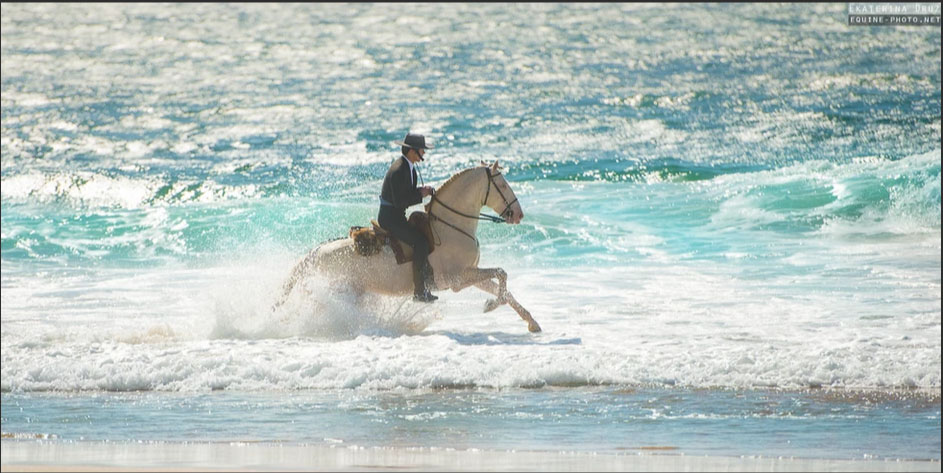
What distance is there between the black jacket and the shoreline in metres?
4.10

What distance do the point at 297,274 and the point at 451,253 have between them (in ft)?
4.95

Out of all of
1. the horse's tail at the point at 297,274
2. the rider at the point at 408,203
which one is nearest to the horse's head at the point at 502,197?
the rider at the point at 408,203

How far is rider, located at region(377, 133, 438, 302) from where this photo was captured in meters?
10.2

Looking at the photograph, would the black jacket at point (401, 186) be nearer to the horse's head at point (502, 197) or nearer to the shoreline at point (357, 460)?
the horse's head at point (502, 197)

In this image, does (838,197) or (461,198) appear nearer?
(461,198)

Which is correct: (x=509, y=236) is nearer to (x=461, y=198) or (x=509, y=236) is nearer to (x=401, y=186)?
(x=461, y=198)

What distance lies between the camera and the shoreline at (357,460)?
5.78 meters

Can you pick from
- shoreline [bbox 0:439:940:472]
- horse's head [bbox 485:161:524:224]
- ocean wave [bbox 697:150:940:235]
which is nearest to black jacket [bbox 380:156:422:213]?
horse's head [bbox 485:161:524:224]

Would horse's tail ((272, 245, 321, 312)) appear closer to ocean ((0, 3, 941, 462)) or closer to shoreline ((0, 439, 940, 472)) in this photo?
ocean ((0, 3, 941, 462))

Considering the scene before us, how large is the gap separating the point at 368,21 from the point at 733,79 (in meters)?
21.3

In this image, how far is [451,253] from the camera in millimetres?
10727

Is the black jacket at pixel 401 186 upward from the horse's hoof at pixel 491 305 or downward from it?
upward

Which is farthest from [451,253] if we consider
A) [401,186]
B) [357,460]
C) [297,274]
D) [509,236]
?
[509,236]

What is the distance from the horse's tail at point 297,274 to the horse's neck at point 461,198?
4.11 feet
